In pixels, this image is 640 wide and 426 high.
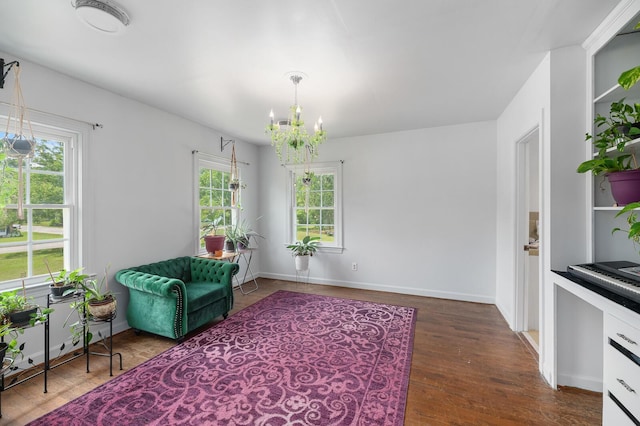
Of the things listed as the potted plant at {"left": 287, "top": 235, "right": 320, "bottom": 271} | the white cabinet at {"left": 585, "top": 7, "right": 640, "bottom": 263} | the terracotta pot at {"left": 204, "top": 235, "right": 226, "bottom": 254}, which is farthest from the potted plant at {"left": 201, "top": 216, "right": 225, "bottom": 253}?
the white cabinet at {"left": 585, "top": 7, "right": 640, "bottom": 263}

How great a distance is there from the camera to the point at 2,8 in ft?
5.61

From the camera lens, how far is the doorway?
119 inches

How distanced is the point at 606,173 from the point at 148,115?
4331 mm

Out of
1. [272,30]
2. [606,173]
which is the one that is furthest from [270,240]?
[606,173]

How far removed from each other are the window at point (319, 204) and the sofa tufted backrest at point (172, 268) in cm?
202

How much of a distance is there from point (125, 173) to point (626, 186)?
4265 mm

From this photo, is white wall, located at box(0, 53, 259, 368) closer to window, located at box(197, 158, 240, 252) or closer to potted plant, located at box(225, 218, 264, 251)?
window, located at box(197, 158, 240, 252)

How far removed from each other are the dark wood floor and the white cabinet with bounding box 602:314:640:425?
17.0 inches

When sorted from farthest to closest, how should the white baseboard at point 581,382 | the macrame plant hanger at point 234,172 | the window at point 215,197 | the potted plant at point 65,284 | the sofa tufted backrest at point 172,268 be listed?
the macrame plant hanger at point 234,172 < the window at point 215,197 < the sofa tufted backrest at point 172,268 < the potted plant at point 65,284 < the white baseboard at point 581,382

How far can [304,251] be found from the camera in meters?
4.70

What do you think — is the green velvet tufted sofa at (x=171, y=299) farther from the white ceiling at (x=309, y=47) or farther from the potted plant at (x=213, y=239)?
the white ceiling at (x=309, y=47)

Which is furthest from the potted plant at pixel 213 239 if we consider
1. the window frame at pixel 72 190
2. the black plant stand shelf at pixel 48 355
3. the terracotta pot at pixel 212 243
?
the black plant stand shelf at pixel 48 355

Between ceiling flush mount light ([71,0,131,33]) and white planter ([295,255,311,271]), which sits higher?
ceiling flush mount light ([71,0,131,33])

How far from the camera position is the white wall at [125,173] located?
8.46 feet
